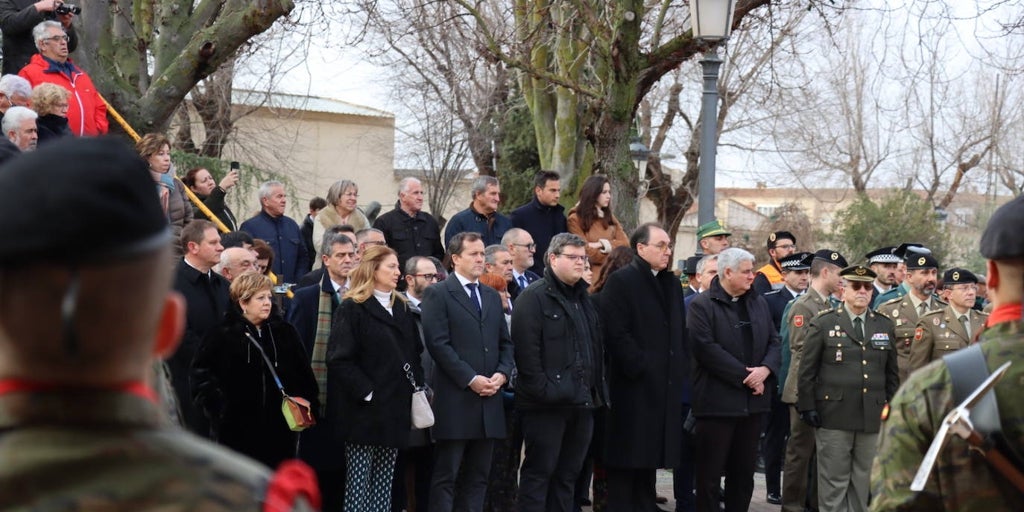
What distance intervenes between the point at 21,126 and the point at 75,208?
6.75 metres

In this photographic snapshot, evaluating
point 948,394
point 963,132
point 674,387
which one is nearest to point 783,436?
point 674,387

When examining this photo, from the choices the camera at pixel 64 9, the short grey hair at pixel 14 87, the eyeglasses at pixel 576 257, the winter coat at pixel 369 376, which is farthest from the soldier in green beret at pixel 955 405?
the camera at pixel 64 9

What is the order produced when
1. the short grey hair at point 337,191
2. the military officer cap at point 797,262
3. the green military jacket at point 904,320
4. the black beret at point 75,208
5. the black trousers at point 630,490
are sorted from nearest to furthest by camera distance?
the black beret at point 75,208 → the black trousers at point 630,490 → the short grey hair at point 337,191 → the green military jacket at point 904,320 → the military officer cap at point 797,262

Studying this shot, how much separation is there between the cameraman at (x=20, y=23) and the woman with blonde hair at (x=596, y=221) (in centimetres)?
477

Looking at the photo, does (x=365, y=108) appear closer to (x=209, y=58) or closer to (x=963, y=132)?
(x=963, y=132)

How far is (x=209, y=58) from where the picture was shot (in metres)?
13.7

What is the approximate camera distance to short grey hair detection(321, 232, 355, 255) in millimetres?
9289

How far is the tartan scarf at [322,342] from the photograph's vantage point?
28.8 ft

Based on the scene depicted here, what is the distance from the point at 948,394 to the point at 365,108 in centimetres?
4946

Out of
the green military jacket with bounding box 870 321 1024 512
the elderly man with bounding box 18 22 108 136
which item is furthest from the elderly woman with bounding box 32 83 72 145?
the green military jacket with bounding box 870 321 1024 512

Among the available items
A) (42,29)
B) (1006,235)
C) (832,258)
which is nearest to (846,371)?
(832,258)

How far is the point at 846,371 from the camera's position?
10234mm

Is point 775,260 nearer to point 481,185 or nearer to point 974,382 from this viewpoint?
point 481,185

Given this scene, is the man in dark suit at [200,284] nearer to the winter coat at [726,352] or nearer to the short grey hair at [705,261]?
the winter coat at [726,352]
